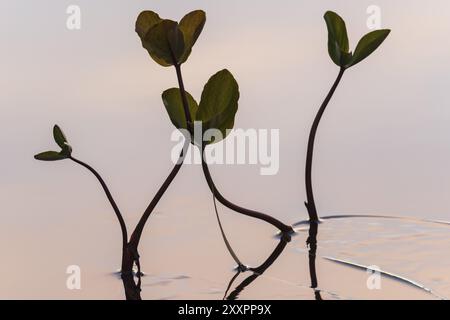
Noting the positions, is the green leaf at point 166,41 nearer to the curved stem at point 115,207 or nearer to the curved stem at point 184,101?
the curved stem at point 184,101

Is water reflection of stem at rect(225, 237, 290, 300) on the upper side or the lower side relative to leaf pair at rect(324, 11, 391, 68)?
lower

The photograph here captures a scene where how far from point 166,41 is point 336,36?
0.32 meters

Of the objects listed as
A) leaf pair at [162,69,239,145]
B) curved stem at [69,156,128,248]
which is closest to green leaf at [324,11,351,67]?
leaf pair at [162,69,239,145]

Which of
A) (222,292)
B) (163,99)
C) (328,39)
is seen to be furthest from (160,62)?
(222,292)

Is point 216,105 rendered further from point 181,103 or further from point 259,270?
point 259,270

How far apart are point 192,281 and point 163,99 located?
28 cm

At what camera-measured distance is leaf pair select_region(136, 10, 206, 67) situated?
41.1 inches

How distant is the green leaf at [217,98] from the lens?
1.07m

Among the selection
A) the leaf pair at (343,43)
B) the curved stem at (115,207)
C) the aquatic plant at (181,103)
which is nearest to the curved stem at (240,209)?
the aquatic plant at (181,103)

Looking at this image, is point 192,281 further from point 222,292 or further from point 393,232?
point 393,232

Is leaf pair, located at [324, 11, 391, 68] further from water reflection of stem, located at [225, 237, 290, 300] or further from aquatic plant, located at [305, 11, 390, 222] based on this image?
water reflection of stem, located at [225, 237, 290, 300]

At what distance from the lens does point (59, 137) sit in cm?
111

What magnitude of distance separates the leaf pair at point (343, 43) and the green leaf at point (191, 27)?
241mm

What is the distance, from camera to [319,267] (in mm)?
1096
